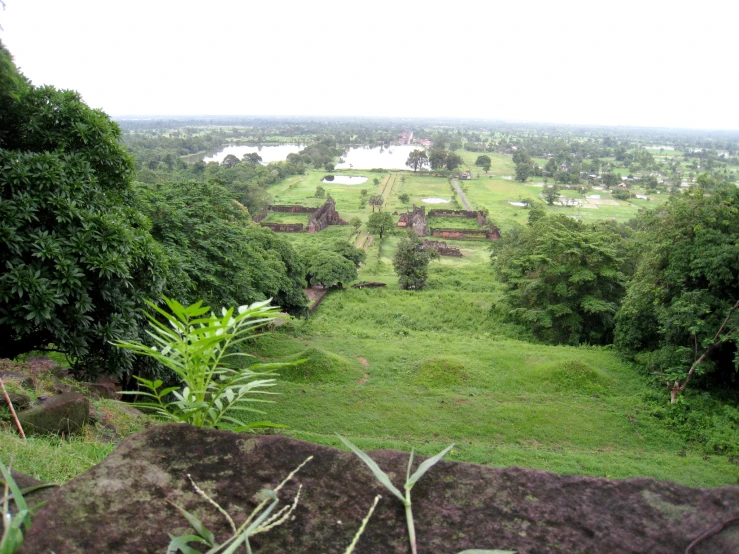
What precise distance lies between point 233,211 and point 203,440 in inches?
442

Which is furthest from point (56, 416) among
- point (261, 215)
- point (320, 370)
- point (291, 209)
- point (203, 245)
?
point (291, 209)

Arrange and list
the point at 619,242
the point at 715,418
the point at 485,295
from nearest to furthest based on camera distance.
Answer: the point at 715,418 → the point at 619,242 → the point at 485,295

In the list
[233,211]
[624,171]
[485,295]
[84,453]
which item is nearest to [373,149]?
[624,171]

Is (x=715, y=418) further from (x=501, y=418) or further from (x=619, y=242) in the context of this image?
(x=619, y=242)

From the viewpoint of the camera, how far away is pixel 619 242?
58.1ft

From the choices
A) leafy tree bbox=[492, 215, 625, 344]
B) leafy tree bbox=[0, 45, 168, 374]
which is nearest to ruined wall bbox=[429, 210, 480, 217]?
leafy tree bbox=[492, 215, 625, 344]

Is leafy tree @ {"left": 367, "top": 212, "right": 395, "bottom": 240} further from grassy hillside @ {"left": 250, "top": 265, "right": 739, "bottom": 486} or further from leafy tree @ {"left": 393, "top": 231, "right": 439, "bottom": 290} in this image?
grassy hillside @ {"left": 250, "top": 265, "right": 739, "bottom": 486}

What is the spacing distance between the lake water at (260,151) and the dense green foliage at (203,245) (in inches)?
3162

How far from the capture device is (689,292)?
9.82 metres

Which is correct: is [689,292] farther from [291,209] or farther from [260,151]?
[260,151]

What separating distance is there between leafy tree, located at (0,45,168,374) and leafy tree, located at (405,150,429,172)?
7653cm

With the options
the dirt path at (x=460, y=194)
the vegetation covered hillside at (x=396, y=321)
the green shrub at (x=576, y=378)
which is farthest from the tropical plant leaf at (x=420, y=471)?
the dirt path at (x=460, y=194)

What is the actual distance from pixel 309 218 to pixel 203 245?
107 feet

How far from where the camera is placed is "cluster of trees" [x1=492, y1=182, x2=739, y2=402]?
934cm
